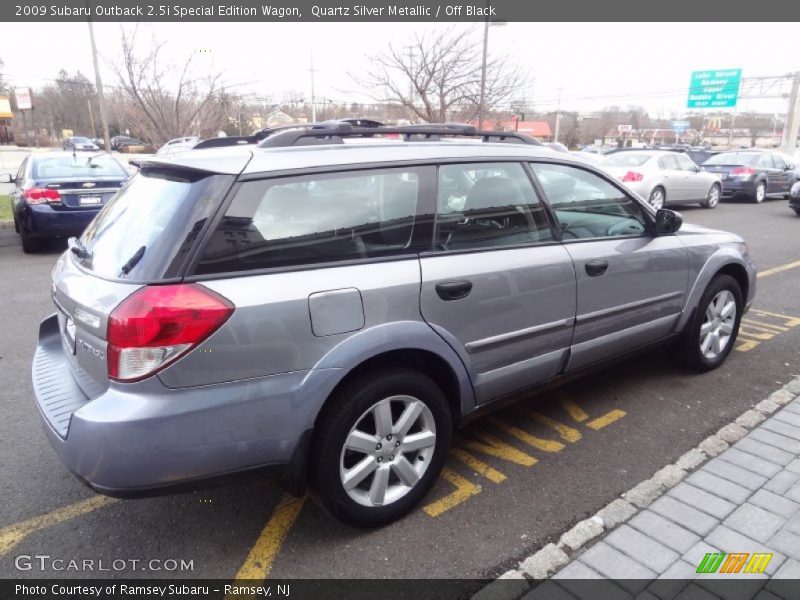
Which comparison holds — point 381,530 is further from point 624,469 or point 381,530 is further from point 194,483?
point 624,469

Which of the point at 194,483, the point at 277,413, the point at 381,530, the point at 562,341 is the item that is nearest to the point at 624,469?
the point at 562,341

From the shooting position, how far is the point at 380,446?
8.34ft

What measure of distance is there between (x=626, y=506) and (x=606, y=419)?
39.7 inches

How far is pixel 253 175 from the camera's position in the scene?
2318 millimetres

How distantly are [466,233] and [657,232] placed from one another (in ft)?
5.34

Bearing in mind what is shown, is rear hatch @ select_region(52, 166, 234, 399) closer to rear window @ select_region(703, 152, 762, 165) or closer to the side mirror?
the side mirror

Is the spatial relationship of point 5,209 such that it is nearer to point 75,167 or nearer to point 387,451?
point 75,167

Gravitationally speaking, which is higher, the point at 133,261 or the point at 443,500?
the point at 133,261

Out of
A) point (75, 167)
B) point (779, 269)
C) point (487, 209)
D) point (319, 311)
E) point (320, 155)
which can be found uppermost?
point (320, 155)

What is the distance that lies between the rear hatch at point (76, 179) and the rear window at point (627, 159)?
11.2m

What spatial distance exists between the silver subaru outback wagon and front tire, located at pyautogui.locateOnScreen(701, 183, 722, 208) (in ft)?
47.6

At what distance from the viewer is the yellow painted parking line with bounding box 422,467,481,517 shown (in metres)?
2.76

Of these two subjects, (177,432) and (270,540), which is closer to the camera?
(177,432)

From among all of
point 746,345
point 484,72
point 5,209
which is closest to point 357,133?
point 746,345
